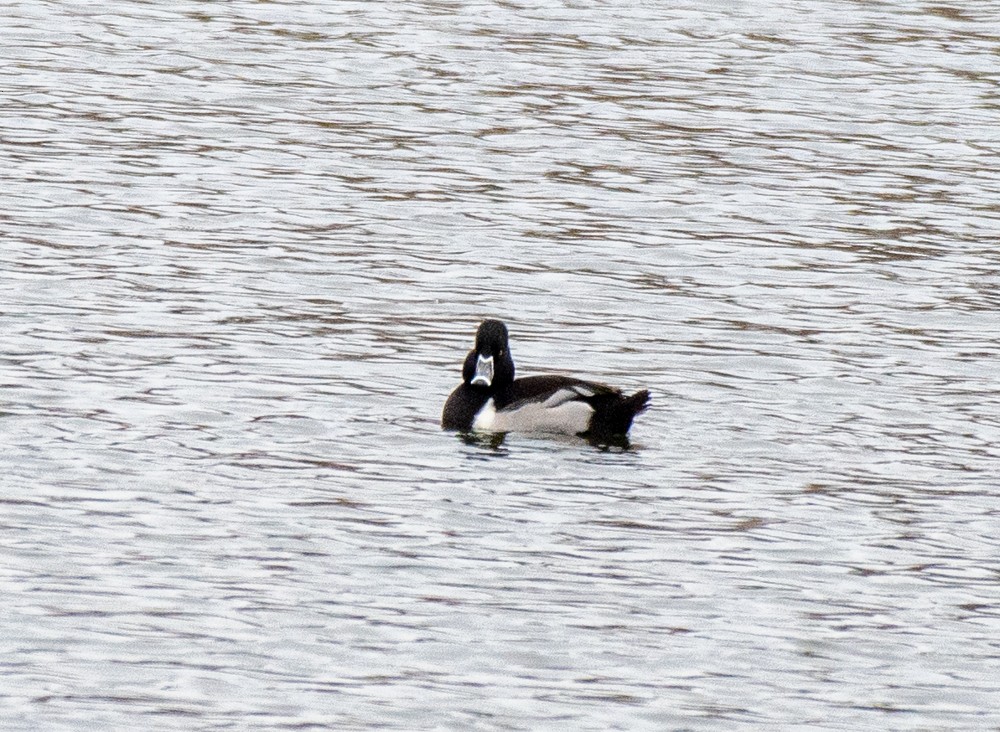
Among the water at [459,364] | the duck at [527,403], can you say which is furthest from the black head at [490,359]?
the water at [459,364]

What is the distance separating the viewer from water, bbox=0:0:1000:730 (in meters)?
9.12

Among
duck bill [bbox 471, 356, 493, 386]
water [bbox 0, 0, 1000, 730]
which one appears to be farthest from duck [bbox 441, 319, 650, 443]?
water [bbox 0, 0, 1000, 730]

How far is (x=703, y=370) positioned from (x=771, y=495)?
9.41ft

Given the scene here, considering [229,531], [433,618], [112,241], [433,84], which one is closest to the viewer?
[433,618]

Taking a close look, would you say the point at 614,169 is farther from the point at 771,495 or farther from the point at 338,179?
the point at 771,495

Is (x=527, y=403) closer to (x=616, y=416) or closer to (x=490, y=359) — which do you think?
(x=490, y=359)

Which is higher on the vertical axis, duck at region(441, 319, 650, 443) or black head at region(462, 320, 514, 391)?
black head at region(462, 320, 514, 391)

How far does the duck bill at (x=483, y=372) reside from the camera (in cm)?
1314

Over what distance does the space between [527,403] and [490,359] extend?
1.34ft

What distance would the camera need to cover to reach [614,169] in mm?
20922

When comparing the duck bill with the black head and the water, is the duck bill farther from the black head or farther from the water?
the water

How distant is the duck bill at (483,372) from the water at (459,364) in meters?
0.39

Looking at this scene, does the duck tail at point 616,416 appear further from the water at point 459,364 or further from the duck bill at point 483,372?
the duck bill at point 483,372

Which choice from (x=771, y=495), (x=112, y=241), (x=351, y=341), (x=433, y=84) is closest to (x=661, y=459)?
(x=771, y=495)
